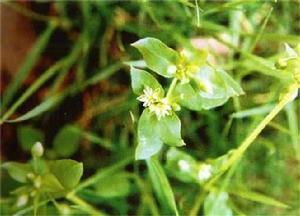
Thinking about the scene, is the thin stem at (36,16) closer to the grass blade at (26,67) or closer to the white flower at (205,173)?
the grass blade at (26,67)

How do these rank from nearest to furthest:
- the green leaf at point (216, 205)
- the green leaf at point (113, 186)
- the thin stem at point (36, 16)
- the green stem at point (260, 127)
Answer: the green stem at point (260, 127)
the green leaf at point (216, 205)
the green leaf at point (113, 186)
the thin stem at point (36, 16)

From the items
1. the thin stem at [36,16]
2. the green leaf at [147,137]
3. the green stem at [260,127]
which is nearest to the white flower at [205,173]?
the green stem at [260,127]

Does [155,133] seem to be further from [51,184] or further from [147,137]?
[51,184]

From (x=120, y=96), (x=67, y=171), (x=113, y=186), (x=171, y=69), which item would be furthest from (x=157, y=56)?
(x=120, y=96)

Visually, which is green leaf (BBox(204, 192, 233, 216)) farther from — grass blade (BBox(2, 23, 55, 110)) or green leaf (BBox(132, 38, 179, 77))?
grass blade (BBox(2, 23, 55, 110))

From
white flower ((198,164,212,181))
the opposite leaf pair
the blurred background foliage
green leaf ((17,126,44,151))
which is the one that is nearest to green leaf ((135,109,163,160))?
the opposite leaf pair

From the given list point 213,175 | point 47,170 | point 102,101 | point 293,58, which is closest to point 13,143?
point 102,101
